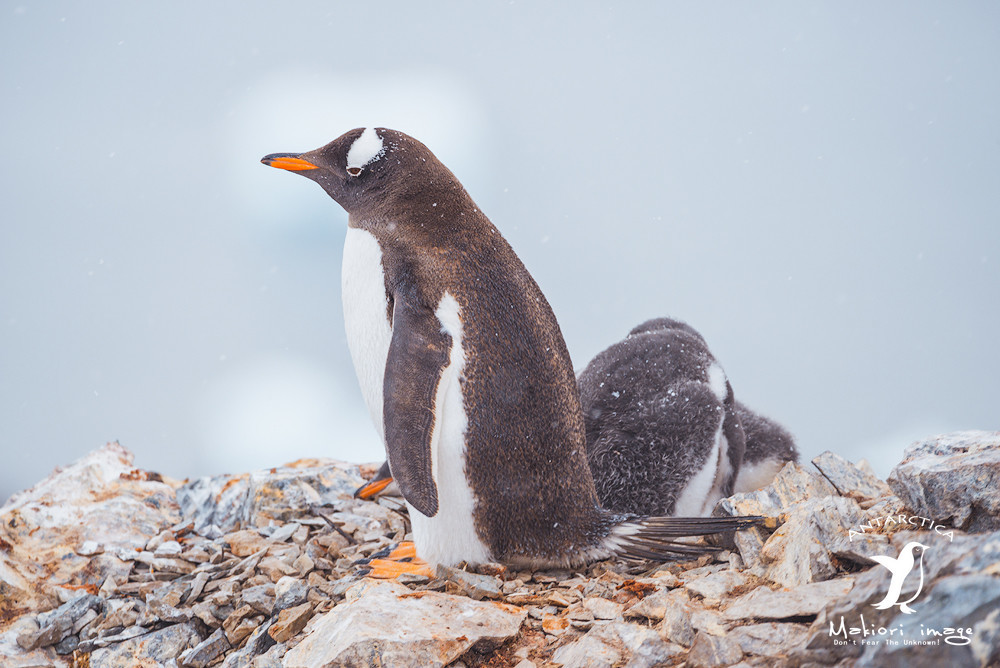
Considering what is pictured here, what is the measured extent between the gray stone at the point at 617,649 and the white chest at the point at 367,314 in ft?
3.65

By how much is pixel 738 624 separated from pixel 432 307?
51.5 inches

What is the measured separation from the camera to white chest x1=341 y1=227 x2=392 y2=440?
2537 millimetres

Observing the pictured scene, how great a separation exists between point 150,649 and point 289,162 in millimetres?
1823

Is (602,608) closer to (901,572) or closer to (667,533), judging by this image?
(667,533)

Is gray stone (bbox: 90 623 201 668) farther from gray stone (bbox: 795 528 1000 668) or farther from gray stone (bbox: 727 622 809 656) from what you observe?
gray stone (bbox: 795 528 1000 668)

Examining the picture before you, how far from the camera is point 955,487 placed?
1.92 m

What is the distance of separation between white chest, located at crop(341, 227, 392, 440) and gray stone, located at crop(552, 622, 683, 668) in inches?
43.8

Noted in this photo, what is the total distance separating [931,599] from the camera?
116cm

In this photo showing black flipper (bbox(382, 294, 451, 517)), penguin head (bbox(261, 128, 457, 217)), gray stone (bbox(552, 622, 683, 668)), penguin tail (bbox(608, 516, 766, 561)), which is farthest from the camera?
penguin head (bbox(261, 128, 457, 217))

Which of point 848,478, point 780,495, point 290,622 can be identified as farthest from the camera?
point 848,478

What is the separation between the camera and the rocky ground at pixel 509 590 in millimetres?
1248

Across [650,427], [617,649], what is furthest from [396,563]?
[650,427]

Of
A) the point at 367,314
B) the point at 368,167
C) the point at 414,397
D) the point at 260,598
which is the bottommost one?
the point at 260,598

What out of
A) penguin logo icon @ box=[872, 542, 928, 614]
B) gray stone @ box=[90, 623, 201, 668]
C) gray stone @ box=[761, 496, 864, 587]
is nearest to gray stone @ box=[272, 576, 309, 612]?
gray stone @ box=[90, 623, 201, 668]
